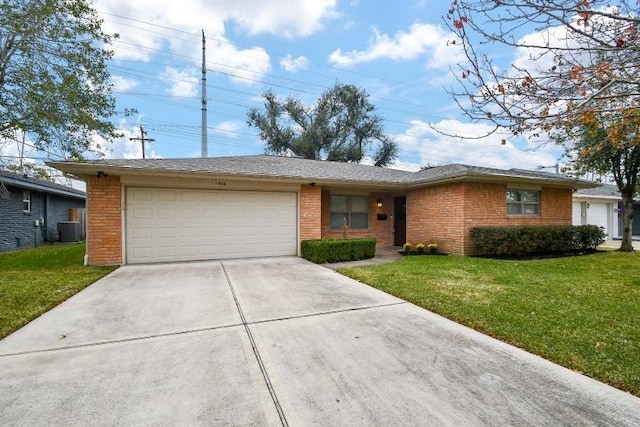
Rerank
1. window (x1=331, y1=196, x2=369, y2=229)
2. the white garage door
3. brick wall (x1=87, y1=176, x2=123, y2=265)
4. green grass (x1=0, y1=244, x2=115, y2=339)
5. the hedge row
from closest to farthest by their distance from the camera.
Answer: green grass (x1=0, y1=244, x2=115, y2=339) → brick wall (x1=87, y1=176, x2=123, y2=265) → the white garage door → the hedge row → window (x1=331, y1=196, x2=369, y2=229)

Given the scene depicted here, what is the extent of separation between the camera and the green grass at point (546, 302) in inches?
117

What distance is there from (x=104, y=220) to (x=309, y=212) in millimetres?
5679

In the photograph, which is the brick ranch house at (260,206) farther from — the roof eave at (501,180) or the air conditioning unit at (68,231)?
the air conditioning unit at (68,231)

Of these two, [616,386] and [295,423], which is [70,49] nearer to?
[295,423]

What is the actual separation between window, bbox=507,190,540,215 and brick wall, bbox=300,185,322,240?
6.66 m

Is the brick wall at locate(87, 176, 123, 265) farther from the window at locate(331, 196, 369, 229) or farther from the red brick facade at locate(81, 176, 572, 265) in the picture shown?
the window at locate(331, 196, 369, 229)

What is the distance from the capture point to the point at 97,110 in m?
6.63

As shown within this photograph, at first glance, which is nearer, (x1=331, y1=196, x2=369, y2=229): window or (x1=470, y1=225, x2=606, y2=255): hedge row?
(x1=470, y1=225, x2=606, y2=255): hedge row

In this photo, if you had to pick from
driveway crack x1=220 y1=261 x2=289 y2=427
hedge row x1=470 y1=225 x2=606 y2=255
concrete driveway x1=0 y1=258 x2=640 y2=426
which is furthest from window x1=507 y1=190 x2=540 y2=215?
driveway crack x1=220 y1=261 x2=289 y2=427

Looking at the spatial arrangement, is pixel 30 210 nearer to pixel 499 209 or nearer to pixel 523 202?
pixel 499 209

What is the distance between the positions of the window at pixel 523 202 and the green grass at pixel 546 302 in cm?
259

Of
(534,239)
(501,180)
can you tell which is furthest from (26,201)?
(534,239)

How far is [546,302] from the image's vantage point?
468 cm

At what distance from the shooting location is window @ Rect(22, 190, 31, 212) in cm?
1248
